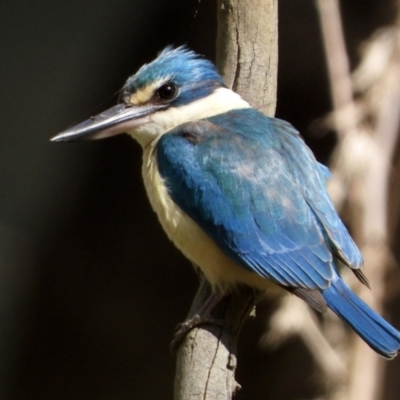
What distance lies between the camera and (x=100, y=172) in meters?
4.15

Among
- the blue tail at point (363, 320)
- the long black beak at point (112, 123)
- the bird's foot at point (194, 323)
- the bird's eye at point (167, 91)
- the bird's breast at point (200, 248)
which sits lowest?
the blue tail at point (363, 320)

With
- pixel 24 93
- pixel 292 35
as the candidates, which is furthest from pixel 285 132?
pixel 24 93

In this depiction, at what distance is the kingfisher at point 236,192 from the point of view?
233cm

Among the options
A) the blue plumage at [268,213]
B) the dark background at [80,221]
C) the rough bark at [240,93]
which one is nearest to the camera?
the rough bark at [240,93]

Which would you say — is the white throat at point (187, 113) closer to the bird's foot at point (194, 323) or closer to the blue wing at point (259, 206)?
the blue wing at point (259, 206)

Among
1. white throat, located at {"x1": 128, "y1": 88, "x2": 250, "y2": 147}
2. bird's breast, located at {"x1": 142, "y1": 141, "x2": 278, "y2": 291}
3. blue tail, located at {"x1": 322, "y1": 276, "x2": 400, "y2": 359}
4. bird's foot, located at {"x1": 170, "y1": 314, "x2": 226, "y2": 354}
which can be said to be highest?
white throat, located at {"x1": 128, "y1": 88, "x2": 250, "y2": 147}

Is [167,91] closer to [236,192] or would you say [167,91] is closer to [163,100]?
[163,100]

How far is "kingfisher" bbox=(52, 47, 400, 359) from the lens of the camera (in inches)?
91.6

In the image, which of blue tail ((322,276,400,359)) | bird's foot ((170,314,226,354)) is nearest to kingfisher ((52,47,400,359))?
blue tail ((322,276,400,359))

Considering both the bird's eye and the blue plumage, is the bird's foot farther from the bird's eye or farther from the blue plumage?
the bird's eye

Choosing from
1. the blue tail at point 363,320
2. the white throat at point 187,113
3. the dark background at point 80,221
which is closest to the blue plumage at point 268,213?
the blue tail at point 363,320

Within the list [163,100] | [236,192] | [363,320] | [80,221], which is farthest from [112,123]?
[80,221]

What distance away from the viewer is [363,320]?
7.47ft

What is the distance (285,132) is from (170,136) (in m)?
0.34
